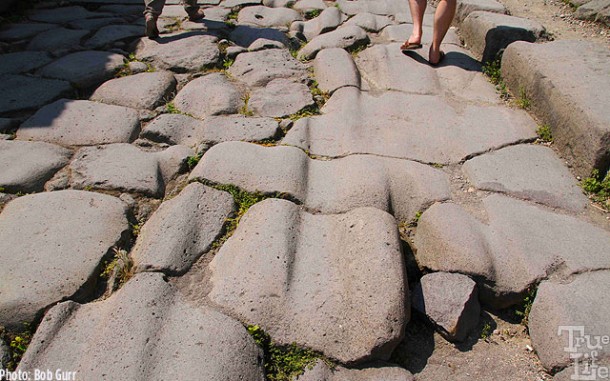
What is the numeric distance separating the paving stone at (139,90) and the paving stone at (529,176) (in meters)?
1.62

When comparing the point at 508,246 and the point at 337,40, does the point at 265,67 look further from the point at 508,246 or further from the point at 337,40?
the point at 508,246

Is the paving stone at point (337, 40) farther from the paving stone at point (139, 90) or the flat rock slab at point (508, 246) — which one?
the flat rock slab at point (508, 246)

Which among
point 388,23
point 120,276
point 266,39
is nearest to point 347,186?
point 120,276

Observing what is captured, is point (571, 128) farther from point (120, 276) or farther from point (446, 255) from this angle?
point (120, 276)

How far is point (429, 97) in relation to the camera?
260 centimetres

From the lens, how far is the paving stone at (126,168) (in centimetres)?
Result: 189

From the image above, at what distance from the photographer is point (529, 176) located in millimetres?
2004

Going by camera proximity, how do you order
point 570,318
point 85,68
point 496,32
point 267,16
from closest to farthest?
point 570,318 < point 85,68 < point 496,32 < point 267,16

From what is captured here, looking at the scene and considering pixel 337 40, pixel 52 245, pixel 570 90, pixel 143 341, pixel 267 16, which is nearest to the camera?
pixel 143 341

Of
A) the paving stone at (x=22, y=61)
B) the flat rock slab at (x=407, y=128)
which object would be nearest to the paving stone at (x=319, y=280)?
the flat rock slab at (x=407, y=128)

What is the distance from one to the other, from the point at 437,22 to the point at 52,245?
2386mm

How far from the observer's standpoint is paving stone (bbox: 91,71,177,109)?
2.49 m

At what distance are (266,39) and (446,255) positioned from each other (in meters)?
2.22

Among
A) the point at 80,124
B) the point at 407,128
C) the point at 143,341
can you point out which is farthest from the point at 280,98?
the point at 143,341
